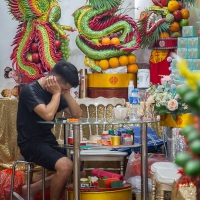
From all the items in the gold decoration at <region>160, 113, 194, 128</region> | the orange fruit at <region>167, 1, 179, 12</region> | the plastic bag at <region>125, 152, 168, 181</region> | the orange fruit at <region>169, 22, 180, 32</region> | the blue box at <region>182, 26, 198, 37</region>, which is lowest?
the plastic bag at <region>125, 152, 168, 181</region>

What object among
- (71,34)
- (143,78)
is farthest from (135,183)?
(71,34)

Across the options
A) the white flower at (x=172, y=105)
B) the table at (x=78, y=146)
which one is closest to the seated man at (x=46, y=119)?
the table at (x=78, y=146)

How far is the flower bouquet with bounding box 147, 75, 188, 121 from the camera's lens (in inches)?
176

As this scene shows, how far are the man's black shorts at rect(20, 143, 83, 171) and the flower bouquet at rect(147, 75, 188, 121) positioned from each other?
0.80 meters

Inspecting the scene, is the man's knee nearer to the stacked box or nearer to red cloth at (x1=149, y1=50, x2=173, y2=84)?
the stacked box

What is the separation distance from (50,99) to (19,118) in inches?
10.9

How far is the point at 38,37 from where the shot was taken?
6.26 m

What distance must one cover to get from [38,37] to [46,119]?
2032mm

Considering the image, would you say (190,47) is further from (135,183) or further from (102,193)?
(102,193)

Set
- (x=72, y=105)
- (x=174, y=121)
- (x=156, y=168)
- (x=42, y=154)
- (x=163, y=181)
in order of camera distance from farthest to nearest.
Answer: (x=72, y=105), (x=174, y=121), (x=42, y=154), (x=156, y=168), (x=163, y=181)

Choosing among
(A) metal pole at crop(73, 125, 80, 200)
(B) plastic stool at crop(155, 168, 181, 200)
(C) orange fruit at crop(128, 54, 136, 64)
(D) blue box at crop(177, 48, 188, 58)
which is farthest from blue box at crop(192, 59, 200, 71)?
(A) metal pole at crop(73, 125, 80, 200)

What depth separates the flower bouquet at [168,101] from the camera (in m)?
4.48

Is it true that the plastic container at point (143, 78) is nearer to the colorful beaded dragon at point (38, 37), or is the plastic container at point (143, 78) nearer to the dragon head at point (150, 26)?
the dragon head at point (150, 26)

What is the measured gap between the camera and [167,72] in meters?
6.18
